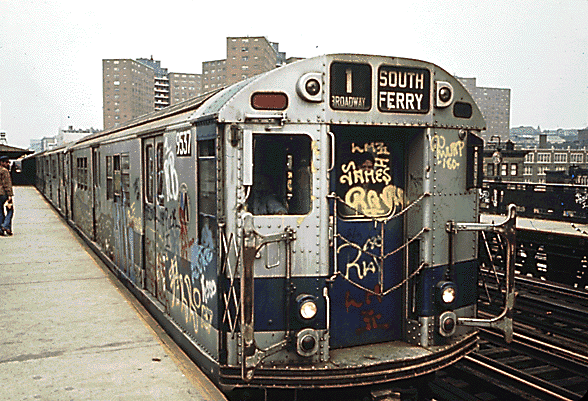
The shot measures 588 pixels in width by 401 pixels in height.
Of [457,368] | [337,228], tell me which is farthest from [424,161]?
[457,368]

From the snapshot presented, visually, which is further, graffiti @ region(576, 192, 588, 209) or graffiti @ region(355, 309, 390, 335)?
graffiti @ region(576, 192, 588, 209)

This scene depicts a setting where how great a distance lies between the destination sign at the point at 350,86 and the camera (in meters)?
5.11

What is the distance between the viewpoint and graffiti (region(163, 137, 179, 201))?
6133mm

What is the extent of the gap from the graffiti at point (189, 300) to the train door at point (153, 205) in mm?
606

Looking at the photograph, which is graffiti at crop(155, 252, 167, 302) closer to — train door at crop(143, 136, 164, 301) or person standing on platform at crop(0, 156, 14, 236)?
train door at crop(143, 136, 164, 301)

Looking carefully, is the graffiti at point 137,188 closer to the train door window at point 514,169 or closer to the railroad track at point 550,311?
the railroad track at point 550,311

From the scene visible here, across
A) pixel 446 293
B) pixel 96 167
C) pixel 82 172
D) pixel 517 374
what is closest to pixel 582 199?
pixel 517 374

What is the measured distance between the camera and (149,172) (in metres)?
7.48

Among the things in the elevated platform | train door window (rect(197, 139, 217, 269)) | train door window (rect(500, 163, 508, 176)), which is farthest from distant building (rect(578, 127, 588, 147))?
train door window (rect(197, 139, 217, 269))

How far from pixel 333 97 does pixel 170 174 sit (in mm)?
2222

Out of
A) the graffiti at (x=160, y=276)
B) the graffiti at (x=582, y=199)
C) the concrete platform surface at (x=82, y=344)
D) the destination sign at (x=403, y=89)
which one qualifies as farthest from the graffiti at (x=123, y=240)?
the graffiti at (x=582, y=199)

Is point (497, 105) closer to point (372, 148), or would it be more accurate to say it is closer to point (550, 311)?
point (550, 311)

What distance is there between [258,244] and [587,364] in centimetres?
503

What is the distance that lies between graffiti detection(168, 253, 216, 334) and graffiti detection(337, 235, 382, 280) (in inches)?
54.6
